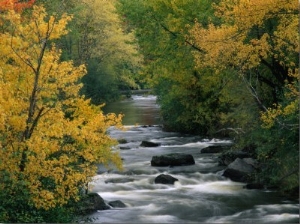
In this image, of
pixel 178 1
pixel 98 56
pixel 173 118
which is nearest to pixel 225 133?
pixel 173 118

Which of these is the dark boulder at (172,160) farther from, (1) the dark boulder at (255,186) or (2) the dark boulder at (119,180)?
(1) the dark boulder at (255,186)

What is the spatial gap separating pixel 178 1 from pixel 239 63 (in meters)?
11.1

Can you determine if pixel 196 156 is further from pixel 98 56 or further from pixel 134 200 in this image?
pixel 98 56

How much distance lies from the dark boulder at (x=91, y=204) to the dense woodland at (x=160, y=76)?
0.37 meters

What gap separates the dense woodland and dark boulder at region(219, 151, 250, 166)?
1969mm

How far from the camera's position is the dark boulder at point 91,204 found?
16.7m

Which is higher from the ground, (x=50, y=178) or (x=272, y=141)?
(x=272, y=141)

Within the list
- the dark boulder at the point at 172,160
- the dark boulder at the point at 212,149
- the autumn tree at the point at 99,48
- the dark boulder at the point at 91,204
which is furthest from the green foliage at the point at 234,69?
the autumn tree at the point at 99,48

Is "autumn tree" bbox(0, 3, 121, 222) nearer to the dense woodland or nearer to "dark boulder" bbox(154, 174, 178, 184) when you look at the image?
the dense woodland

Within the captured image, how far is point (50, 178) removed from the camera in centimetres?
1420

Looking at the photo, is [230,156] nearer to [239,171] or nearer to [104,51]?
[239,171]

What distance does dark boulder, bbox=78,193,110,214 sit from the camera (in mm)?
16667

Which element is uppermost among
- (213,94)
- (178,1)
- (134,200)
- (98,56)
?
(98,56)

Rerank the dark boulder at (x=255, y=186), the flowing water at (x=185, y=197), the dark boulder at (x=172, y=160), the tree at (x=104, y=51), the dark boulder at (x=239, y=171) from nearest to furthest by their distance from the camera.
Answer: the flowing water at (x=185, y=197) < the dark boulder at (x=255, y=186) < the dark boulder at (x=239, y=171) < the dark boulder at (x=172, y=160) < the tree at (x=104, y=51)
